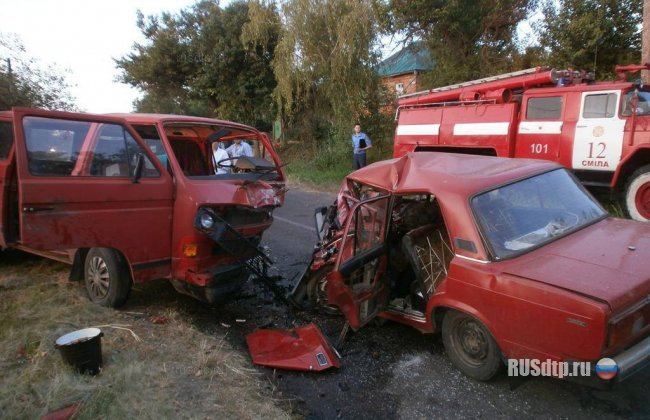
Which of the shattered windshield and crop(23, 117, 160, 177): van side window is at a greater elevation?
crop(23, 117, 160, 177): van side window

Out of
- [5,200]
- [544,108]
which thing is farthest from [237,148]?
[544,108]

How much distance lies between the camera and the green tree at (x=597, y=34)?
12.1 m

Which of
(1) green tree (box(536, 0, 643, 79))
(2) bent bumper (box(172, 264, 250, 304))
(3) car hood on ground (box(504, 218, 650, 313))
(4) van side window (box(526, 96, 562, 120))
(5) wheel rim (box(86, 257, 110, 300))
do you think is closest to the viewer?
(3) car hood on ground (box(504, 218, 650, 313))

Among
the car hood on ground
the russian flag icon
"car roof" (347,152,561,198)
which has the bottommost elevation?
the russian flag icon

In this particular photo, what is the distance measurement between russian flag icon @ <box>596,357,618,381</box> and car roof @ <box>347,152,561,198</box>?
137 cm

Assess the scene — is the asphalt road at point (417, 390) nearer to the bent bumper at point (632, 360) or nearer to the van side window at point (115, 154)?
the bent bumper at point (632, 360)

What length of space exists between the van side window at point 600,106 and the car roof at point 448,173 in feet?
15.1

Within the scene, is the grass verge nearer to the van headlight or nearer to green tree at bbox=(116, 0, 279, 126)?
the van headlight

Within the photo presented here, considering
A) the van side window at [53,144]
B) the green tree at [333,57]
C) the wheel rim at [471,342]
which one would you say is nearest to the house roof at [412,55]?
the green tree at [333,57]

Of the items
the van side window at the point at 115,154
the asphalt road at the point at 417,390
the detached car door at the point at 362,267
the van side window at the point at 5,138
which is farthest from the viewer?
the van side window at the point at 5,138

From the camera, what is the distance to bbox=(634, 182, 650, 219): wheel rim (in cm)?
703

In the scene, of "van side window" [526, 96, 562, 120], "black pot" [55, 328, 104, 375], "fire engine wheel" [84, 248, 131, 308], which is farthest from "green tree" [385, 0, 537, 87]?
"black pot" [55, 328, 104, 375]

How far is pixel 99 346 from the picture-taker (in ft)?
10.1

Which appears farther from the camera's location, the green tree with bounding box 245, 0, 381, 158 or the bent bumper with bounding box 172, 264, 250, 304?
the green tree with bounding box 245, 0, 381, 158
